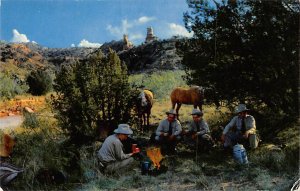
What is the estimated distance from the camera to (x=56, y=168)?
9305 millimetres

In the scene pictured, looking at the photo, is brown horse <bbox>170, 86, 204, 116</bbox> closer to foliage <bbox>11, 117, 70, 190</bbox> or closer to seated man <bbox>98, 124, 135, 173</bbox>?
foliage <bbox>11, 117, 70, 190</bbox>

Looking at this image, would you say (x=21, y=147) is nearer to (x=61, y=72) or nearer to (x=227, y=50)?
(x=61, y=72)

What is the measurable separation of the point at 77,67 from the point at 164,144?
8.78ft

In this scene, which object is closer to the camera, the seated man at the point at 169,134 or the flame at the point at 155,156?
the flame at the point at 155,156

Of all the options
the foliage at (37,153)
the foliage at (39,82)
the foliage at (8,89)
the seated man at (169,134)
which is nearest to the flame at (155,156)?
the seated man at (169,134)

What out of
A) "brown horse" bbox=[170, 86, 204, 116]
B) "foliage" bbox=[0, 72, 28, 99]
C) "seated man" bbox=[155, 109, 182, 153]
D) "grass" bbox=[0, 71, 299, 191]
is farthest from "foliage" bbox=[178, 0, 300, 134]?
"foliage" bbox=[0, 72, 28, 99]

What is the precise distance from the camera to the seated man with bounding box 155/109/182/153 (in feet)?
33.7

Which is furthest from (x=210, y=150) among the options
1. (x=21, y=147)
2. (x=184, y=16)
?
(x=21, y=147)

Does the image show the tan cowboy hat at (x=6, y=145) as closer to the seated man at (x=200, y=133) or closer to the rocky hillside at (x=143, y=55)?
the rocky hillside at (x=143, y=55)

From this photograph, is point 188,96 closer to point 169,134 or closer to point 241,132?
point 169,134

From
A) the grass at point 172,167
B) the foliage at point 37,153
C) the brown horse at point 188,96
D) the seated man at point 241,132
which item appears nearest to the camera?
the grass at point 172,167

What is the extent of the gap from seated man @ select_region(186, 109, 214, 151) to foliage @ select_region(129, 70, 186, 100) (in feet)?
7.84

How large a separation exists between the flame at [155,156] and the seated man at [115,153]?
1.68 ft

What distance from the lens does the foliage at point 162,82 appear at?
41.9 feet
